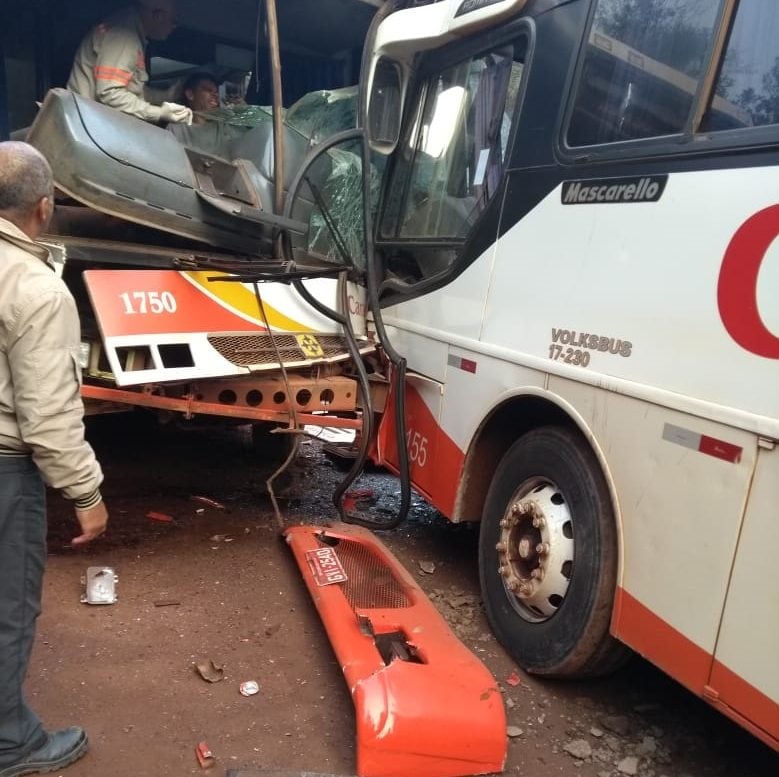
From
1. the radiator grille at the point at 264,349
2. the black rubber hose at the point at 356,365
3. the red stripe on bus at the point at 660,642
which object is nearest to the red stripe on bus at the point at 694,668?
the red stripe on bus at the point at 660,642

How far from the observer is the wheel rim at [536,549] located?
268cm

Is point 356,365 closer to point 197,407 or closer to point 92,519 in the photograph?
point 197,407

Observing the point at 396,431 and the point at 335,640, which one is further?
the point at 396,431

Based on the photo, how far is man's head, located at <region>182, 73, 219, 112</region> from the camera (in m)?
5.02

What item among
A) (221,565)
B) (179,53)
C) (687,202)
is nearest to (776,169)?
(687,202)

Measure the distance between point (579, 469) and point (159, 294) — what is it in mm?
2007

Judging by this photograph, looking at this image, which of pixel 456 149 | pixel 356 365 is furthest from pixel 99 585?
pixel 456 149

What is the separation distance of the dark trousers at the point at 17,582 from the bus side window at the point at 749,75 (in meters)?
2.26

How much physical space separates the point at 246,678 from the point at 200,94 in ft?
13.1

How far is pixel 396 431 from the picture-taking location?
382 cm

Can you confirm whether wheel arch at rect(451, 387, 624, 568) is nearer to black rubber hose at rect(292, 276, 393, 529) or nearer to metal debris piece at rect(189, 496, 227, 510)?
black rubber hose at rect(292, 276, 393, 529)

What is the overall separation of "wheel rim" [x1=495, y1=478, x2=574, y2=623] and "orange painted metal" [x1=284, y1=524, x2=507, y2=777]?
1.16 feet

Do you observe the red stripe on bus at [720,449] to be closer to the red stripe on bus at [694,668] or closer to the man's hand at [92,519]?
the red stripe on bus at [694,668]

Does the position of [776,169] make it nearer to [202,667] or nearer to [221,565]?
[202,667]
